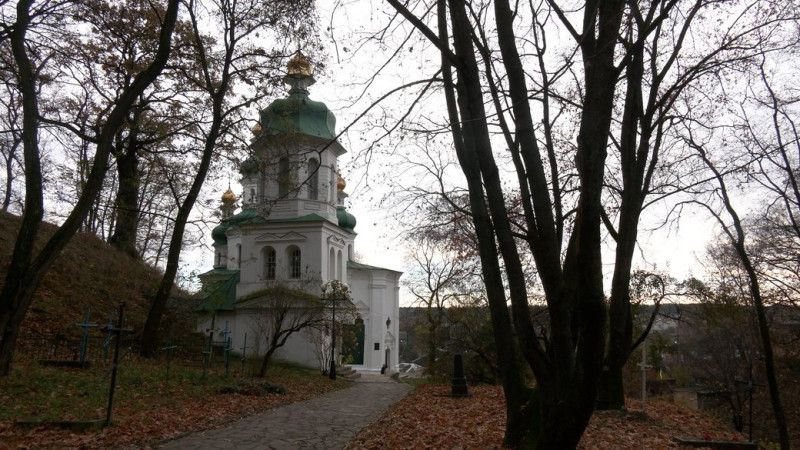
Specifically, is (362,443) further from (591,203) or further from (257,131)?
(257,131)

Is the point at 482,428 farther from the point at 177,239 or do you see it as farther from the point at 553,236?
the point at 177,239

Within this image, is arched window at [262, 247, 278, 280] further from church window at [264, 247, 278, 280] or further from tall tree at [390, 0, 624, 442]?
tall tree at [390, 0, 624, 442]

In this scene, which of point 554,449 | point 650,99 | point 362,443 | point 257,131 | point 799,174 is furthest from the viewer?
point 257,131

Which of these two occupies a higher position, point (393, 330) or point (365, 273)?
point (365, 273)

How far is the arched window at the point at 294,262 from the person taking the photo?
28594 millimetres

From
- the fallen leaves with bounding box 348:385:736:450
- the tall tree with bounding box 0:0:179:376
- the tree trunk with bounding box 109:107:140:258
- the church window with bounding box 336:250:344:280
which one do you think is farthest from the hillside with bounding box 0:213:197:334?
the fallen leaves with bounding box 348:385:736:450

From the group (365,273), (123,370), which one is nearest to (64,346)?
(123,370)

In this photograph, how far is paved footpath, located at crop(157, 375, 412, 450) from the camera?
8.37 meters

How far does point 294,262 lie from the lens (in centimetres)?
2883

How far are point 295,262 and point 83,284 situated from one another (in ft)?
34.1

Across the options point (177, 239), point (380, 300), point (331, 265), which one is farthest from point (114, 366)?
point (380, 300)

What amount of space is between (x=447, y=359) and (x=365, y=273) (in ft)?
56.5

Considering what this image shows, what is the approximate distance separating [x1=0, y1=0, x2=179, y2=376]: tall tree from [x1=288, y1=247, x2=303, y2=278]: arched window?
A: 17615mm

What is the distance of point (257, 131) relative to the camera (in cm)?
1861
